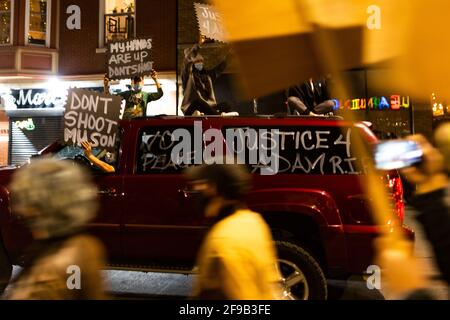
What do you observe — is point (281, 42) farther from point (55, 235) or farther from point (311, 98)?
point (311, 98)

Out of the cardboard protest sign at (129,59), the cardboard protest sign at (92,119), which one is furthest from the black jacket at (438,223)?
the cardboard protest sign at (129,59)

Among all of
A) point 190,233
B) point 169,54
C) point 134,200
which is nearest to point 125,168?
point 134,200

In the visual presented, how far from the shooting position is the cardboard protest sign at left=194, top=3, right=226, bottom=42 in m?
9.14

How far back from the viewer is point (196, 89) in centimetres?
887

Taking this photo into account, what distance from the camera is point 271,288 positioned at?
8.05 ft

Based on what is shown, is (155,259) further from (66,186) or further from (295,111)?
(295,111)

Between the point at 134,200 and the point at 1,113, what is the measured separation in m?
11.1

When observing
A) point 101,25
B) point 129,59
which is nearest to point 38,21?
point 101,25

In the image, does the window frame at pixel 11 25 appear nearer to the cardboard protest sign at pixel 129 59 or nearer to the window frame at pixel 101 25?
the window frame at pixel 101 25

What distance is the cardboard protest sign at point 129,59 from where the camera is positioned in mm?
8434

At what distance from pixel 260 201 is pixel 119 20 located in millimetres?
10634

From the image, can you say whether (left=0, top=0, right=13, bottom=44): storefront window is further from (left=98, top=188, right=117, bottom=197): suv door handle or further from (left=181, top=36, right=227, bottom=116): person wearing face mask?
(left=98, top=188, right=117, bottom=197): suv door handle

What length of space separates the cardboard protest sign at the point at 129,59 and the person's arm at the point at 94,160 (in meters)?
3.04

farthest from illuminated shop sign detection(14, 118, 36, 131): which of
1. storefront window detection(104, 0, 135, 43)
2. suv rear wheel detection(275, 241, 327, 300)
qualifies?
suv rear wheel detection(275, 241, 327, 300)
